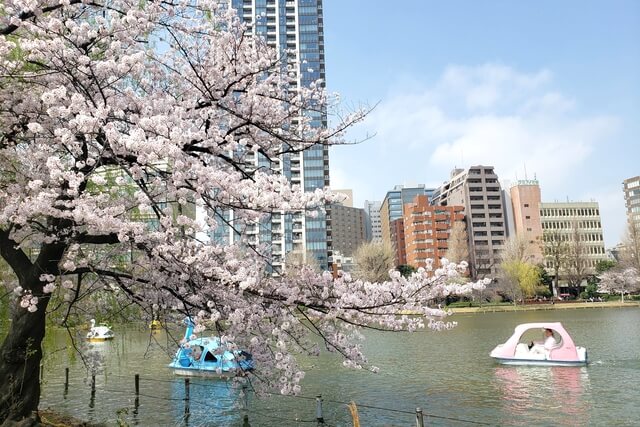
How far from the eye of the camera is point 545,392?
528 inches

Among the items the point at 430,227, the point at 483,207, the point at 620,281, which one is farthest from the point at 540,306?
the point at 430,227

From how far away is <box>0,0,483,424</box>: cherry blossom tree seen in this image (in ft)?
18.9

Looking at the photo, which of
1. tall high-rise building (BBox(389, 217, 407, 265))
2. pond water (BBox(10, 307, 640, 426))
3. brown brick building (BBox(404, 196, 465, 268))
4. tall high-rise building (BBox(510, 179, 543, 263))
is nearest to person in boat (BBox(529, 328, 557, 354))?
pond water (BBox(10, 307, 640, 426))

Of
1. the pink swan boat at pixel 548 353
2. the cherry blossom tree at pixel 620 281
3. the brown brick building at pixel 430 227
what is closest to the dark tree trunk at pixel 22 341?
the pink swan boat at pixel 548 353

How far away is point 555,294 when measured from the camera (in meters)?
71.2

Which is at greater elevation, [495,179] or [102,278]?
[495,179]

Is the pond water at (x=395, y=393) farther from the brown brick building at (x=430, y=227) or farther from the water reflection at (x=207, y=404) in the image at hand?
the brown brick building at (x=430, y=227)

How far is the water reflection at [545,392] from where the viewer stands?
11.0 metres

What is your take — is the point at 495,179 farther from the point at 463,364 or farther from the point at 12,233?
the point at 12,233

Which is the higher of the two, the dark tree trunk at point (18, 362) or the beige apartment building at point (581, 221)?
the beige apartment building at point (581, 221)

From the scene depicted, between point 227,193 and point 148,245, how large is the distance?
115 centimetres

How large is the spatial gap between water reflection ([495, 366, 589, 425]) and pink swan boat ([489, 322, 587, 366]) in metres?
0.42

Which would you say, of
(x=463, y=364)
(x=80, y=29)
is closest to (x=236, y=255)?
(x=80, y=29)

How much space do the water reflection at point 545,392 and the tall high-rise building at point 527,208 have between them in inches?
3053
